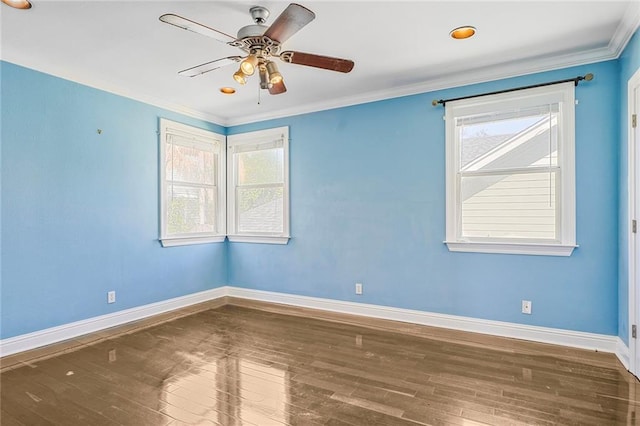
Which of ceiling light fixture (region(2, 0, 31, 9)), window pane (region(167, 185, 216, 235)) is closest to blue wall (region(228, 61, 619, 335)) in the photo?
window pane (region(167, 185, 216, 235))

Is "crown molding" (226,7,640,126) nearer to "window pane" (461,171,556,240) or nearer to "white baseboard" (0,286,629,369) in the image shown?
"window pane" (461,171,556,240)

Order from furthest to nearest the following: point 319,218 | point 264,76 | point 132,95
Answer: point 319,218 < point 132,95 < point 264,76

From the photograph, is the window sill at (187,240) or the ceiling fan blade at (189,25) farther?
the window sill at (187,240)

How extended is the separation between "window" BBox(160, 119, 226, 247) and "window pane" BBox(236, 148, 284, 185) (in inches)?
12.5

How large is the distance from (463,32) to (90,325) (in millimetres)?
4359

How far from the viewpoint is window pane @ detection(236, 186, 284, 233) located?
4965 mm

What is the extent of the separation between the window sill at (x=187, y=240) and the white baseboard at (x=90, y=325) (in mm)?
686

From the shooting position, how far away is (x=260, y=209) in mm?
5125

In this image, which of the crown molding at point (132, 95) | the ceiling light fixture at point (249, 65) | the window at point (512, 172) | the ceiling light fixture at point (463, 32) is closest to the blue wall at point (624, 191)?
the window at point (512, 172)

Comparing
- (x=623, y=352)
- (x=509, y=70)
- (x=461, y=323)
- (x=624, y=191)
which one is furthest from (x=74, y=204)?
(x=623, y=352)

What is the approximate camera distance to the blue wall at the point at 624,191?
280cm

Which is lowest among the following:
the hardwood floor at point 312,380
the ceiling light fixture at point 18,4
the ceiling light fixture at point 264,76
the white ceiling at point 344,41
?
the hardwood floor at point 312,380

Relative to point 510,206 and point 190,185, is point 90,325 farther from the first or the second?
point 510,206

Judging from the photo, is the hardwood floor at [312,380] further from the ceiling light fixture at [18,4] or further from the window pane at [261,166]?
the ceiling light fixture at [18,4]
